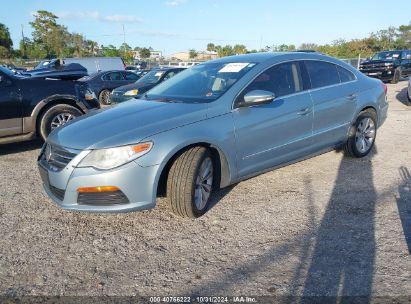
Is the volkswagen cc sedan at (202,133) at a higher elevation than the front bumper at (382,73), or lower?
lower

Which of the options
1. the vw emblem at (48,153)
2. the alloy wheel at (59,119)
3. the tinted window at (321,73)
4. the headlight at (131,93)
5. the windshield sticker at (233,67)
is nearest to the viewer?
the vw emblem at (48,153)

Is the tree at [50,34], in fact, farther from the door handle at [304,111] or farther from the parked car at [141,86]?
the door handle at [304,111]

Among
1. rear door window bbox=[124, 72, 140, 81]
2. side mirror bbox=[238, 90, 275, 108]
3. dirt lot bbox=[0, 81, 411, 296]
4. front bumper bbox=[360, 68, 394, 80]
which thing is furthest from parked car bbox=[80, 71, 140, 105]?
side mirror bbox=[238, 90, 275, 108]

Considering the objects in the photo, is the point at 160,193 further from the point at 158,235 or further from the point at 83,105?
the point at 83,105

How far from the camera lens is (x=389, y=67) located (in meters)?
17.4

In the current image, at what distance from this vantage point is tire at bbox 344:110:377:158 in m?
5.24

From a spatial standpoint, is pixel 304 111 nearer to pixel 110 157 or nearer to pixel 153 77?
pixel 110 157

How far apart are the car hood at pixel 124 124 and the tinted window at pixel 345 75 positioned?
240cm

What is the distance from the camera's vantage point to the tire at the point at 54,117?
6.40 m

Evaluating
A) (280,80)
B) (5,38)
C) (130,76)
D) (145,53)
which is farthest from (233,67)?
(145,53)

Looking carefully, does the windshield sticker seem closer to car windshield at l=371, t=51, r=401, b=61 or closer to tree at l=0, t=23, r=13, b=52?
car windshield at l=371, t=51, r=401, b=61

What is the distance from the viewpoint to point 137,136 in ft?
10.5

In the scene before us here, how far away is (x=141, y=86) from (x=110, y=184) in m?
8.08

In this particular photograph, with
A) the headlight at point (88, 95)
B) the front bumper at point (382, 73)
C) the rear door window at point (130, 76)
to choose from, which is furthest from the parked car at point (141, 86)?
the front bumper at point (382, 73)
